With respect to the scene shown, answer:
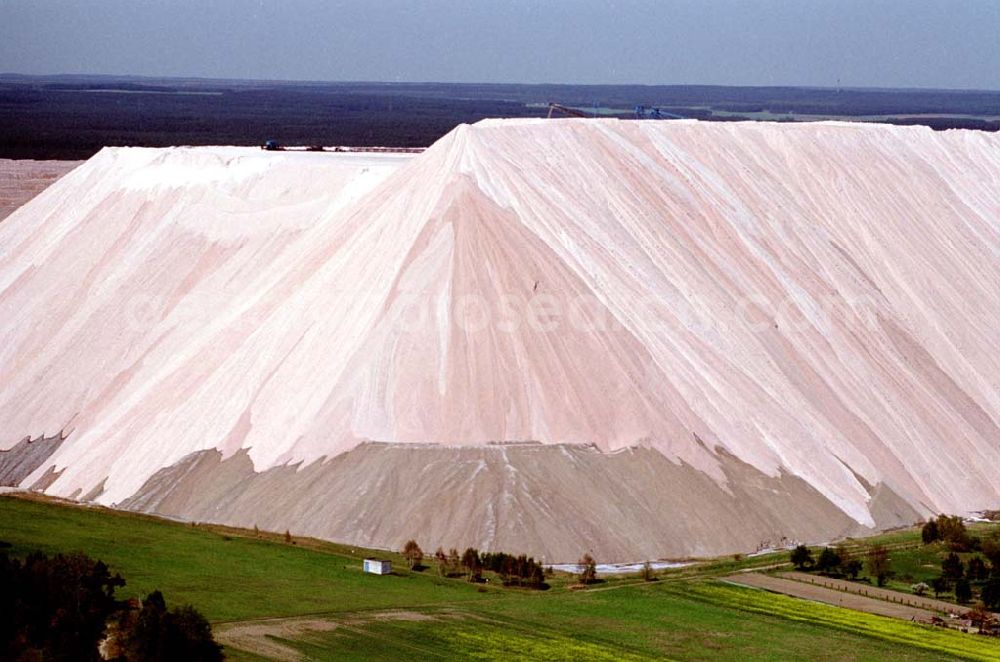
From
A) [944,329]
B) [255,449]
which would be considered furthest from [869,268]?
[255,449]

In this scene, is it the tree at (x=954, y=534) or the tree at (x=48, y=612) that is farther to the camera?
the tree at (x=954, y=534)

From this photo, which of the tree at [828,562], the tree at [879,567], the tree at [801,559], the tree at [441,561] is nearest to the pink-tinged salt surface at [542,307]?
the tree at [879,567]

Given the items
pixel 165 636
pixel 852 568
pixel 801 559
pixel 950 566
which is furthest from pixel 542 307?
pixel 165 636

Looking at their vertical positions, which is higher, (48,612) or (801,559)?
(801,559)

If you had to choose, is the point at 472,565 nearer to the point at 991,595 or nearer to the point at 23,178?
the point at 991,595

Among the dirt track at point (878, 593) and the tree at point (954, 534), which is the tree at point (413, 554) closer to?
the dirt track at point (878, 593)

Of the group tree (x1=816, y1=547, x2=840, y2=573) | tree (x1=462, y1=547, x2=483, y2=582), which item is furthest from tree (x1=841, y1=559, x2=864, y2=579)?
Result: tree (x1=462, y1=547, x2=483, y2=582)

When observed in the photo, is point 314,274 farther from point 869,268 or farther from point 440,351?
point 869,268
